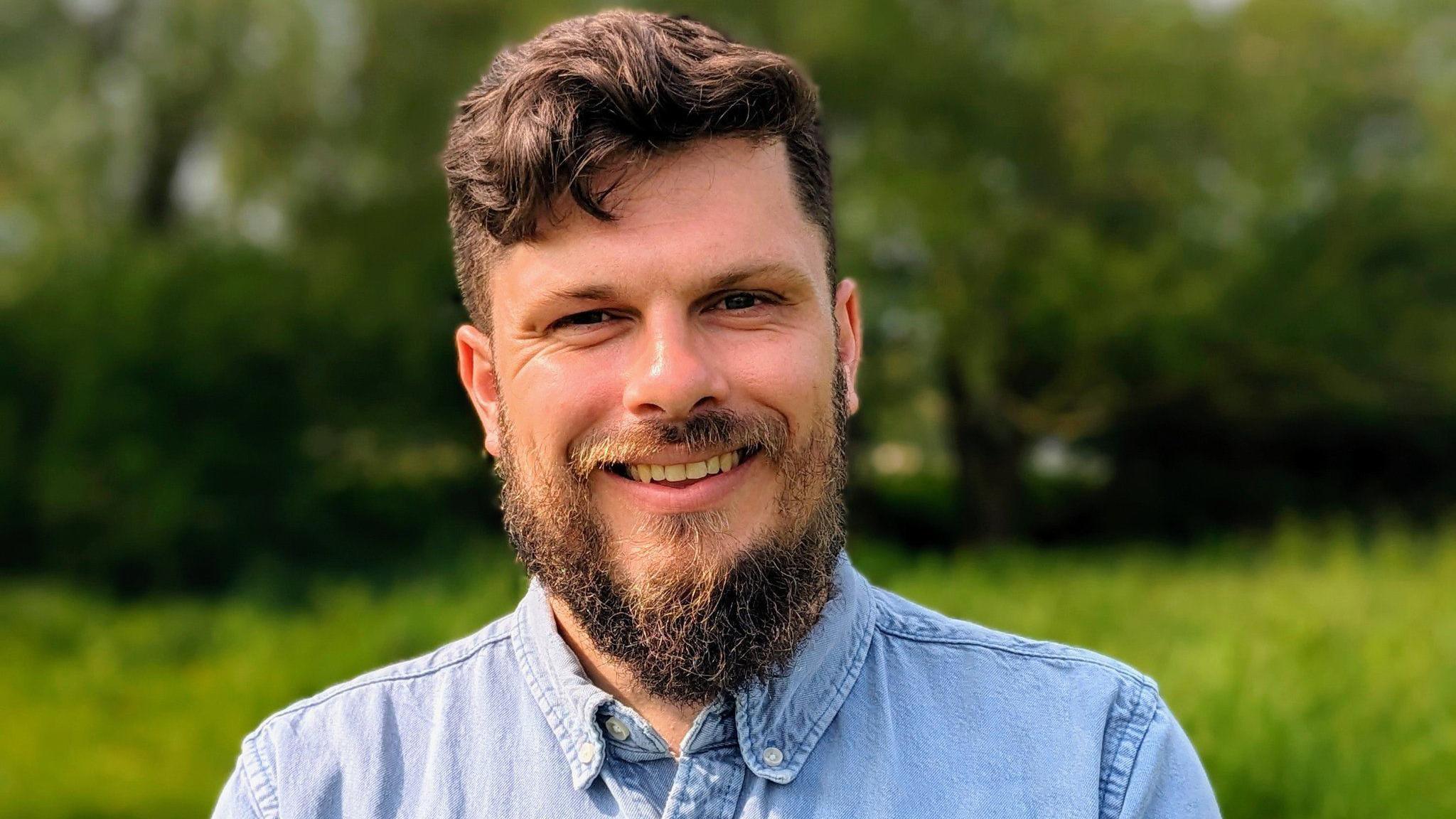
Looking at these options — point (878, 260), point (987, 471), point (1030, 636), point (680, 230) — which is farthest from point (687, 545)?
point (987, 471)

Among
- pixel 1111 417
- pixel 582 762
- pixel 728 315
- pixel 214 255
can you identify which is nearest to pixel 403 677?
pixel 582 762

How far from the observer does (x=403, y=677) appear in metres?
1.58

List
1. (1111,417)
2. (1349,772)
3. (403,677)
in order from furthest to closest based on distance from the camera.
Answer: (1111,417), (1349,772), (403,677)

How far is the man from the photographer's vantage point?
1.44 m

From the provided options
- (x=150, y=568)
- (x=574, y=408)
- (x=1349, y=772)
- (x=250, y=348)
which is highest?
(x=574, y=408)

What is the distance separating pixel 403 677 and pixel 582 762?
275 mm

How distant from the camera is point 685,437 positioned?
1430 mm

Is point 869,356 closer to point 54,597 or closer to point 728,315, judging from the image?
point 54,597

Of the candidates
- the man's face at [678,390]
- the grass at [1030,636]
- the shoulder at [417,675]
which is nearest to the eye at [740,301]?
the man's face at [678,390]

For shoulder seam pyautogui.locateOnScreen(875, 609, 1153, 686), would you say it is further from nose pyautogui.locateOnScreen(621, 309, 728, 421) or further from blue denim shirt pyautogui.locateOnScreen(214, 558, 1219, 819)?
nose pyautogui.locateOnScreen(621, 309, 728, 421)

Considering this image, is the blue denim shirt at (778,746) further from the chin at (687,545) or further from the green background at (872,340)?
the green background at (872,340)

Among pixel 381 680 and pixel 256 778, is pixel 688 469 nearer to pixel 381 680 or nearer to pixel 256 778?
pixel 381 680

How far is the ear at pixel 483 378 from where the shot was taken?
1643mm

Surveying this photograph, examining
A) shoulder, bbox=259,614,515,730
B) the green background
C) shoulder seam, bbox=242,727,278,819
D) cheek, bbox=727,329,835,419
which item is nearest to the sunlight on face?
cheek, bbox=727,329,835,419
